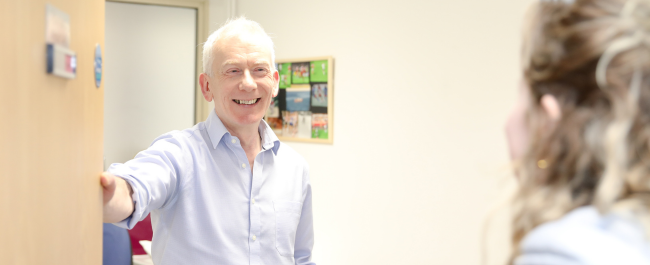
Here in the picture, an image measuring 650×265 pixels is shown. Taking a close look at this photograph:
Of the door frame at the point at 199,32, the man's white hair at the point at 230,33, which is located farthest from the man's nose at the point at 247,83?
the door frame at the point at 199,32

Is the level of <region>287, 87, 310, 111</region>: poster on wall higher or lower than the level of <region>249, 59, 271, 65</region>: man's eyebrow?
lower

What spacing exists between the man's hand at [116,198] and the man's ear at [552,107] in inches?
33.0

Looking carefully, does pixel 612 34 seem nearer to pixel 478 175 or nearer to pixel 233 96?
pixel 233 96

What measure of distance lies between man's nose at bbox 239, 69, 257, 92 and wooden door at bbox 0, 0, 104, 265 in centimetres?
66

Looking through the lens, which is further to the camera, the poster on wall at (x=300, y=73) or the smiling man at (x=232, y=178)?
the poster on wall at (x=300, y=73)

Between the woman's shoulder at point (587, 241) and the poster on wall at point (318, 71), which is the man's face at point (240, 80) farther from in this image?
the poster on wall at point (318, 71)

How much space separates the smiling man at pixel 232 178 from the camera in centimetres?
156

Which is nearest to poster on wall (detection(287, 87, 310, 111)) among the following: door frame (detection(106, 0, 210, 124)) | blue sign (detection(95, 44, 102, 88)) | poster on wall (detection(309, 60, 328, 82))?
poster on wall (detection(309, 60, 328, 82))

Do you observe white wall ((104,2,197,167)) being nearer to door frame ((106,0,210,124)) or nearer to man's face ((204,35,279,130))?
door frame ((106,0,210,124))

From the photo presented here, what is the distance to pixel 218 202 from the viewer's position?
1.61 m


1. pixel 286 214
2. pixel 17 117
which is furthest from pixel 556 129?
pixel 286 214

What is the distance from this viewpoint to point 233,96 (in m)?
1.70

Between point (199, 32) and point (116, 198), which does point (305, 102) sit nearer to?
point (199, 32)

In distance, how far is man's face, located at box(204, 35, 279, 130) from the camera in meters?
1.70
